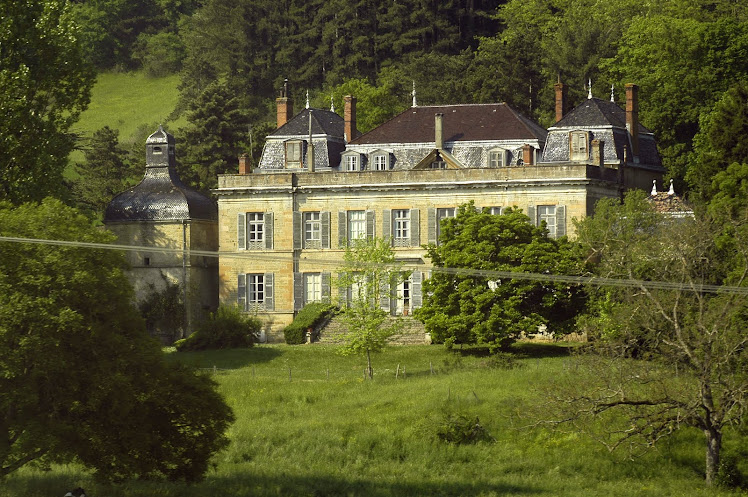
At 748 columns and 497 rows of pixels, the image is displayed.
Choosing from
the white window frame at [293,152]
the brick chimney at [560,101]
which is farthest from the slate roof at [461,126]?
the white window frame at [293,152]

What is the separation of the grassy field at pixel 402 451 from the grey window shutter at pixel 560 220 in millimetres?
9859

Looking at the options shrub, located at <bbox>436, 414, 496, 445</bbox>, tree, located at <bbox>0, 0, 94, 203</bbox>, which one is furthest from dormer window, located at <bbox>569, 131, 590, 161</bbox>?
shrub, located at <bbox>436, 414, 496, 445</bbox>

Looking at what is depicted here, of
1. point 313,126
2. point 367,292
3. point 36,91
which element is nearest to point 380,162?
point 313,126

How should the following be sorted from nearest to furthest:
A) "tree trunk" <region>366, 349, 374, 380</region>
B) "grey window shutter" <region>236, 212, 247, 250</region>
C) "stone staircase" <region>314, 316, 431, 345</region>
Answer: "tree trunk" <region>366, 349, 374, 380</region> → "stone staircase" <region>314, 316, 431, 345</region> → "grey window shutter" <region>236, 212, 247, 250</region>

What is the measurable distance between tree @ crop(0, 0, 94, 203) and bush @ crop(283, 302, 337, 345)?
11913mm

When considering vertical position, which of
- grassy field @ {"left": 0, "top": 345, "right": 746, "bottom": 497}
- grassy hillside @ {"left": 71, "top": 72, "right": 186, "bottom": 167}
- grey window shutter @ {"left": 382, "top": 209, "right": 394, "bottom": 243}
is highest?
grassy hillside @ {"left": 71, "top": 72, "right": 186, "bottom": 167}

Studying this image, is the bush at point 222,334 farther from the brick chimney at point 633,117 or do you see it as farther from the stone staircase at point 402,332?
the brick chimney at point 633,117

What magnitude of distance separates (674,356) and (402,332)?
18419 mm

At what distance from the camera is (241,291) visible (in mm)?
65312

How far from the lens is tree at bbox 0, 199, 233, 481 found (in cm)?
3438

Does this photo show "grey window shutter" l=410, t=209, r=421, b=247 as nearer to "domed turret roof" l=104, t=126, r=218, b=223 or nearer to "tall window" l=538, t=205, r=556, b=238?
"tall window" l=538, t=205, r=556, b=238

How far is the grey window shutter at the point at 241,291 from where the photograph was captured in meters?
65.2

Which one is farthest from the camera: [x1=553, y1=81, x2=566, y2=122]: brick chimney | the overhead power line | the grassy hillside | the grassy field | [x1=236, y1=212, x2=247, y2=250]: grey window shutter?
the grassy hillside

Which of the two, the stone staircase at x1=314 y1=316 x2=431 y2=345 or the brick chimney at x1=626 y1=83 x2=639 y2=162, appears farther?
the brick chimney at x1=626 y1=83 x2=639 y2=162
